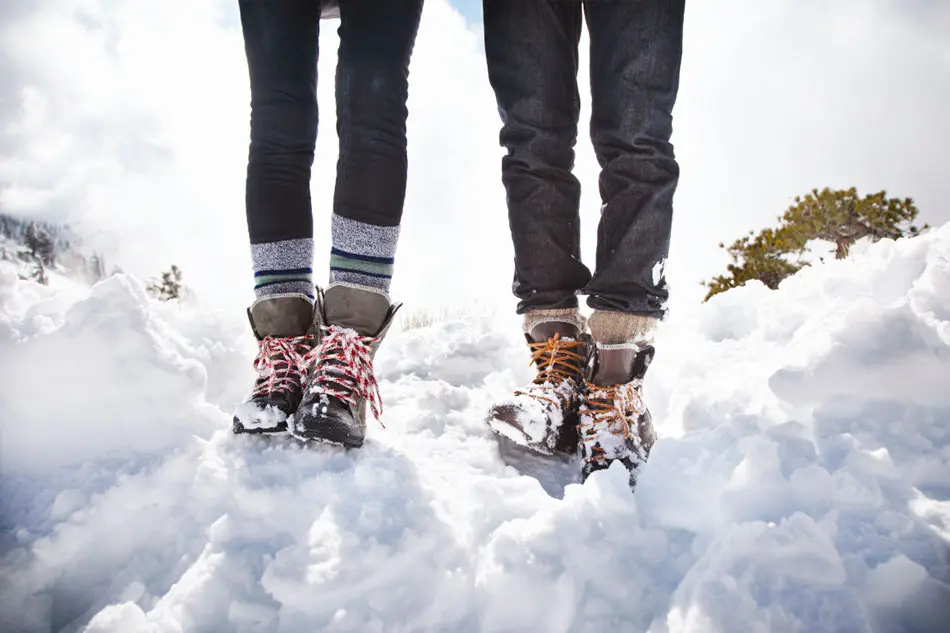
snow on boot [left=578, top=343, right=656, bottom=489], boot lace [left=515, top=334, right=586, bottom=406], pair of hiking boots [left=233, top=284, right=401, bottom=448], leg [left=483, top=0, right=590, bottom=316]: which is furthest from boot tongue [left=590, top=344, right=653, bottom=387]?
pair of hiking boots [left=233, top=284, right=401, bottom=448]

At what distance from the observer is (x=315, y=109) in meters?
1.28

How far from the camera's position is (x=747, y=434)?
85 centimetres

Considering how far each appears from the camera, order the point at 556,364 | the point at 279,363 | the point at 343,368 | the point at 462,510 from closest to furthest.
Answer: the point at 462,510, the point at 343,368, the point at 279,363, the point at 556,364

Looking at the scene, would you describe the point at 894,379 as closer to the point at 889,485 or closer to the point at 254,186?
the point at 889,485

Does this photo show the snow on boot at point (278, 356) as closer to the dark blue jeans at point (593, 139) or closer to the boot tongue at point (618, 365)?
the dark blue jeans at point (593, 139)

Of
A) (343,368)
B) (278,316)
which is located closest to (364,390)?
(343,368)

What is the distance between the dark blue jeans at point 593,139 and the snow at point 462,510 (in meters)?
0.40

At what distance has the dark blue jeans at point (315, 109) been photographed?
1115 mm

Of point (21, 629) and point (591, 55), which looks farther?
point (591, 55)

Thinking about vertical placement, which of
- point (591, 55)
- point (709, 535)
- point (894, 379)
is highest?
point (591, 55)

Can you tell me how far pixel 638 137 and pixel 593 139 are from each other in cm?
13

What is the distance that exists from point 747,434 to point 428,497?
0.56 metres

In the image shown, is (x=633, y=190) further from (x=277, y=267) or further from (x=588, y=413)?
(x=277, y=267)

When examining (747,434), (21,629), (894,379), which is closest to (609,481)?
(747,434)
